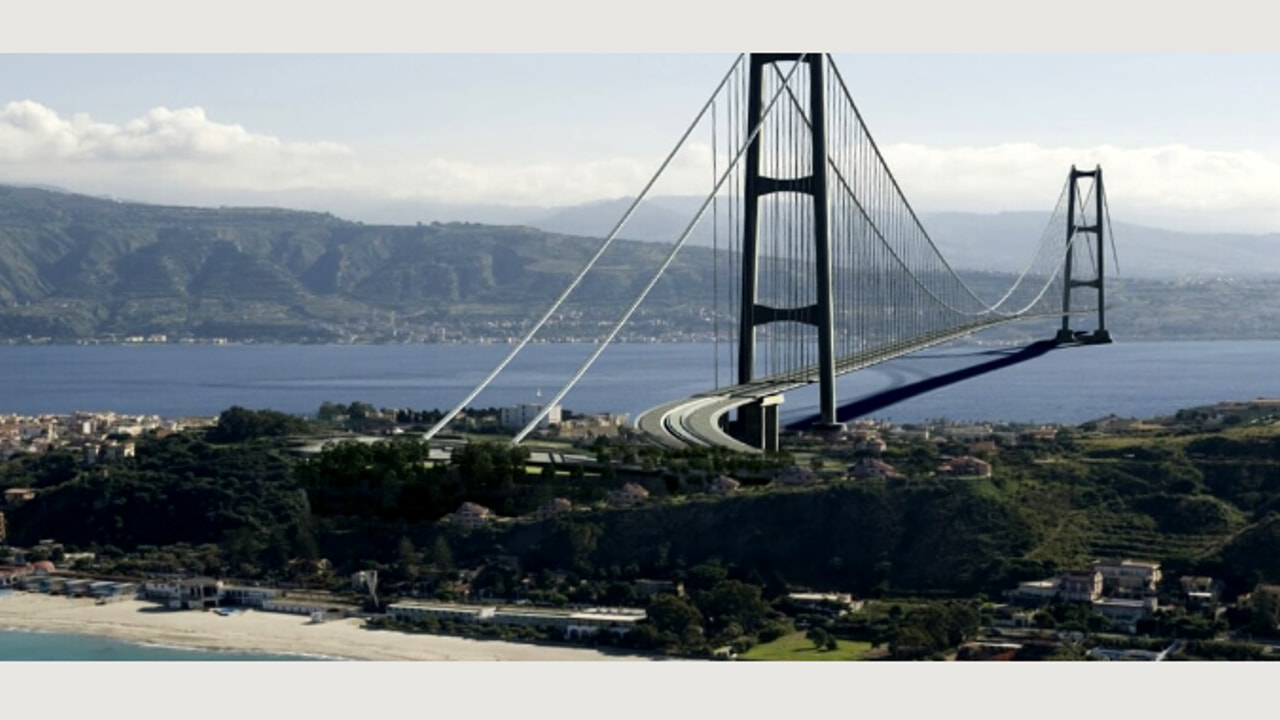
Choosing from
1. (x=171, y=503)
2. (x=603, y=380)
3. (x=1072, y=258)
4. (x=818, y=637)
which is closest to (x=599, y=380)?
(x=603, y=380)

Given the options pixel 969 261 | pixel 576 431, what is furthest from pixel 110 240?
pixel 576 431

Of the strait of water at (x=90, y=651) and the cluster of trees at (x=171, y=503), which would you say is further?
the cluster of trees at (x=171, y=503)

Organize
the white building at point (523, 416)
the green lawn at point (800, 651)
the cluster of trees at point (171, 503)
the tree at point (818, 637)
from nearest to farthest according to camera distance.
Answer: the green lawn at point (800, 651)
the tree at point (818, 637)
the cluster of trees at point (171, 503)
the white building at point (523, 416)

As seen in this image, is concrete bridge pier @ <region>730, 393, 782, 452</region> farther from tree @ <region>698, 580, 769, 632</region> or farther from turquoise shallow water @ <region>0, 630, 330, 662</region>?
turquoise shallow water @ <region>0, 630, 330, 662</region>

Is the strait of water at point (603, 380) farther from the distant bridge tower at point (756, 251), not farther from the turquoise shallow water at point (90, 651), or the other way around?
the turquoise shallow water at point (90, 651)

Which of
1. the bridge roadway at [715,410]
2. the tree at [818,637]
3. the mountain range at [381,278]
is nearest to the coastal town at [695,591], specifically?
the tree at [818,637]

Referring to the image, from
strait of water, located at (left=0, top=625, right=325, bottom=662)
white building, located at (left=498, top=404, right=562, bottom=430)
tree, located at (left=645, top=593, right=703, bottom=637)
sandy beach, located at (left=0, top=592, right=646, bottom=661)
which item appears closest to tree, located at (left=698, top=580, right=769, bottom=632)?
tree, located at (left=645, top=593, right=703, bottom=637)

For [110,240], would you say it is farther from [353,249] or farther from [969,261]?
[969,261]
